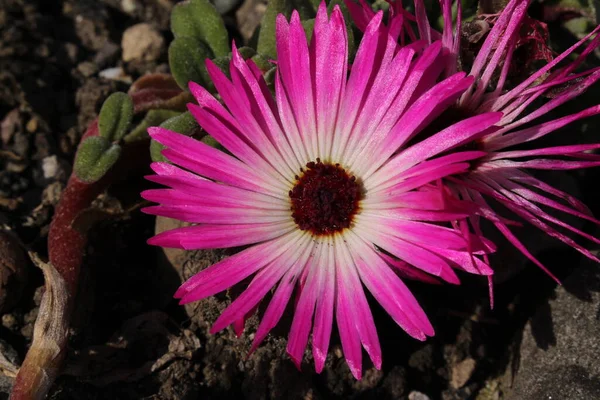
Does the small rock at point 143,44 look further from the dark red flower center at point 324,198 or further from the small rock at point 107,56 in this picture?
the dark red flower center at point 324,198

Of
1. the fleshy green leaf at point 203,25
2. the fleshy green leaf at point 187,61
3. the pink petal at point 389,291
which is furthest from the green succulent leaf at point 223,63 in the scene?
the pink petal at point 389,291

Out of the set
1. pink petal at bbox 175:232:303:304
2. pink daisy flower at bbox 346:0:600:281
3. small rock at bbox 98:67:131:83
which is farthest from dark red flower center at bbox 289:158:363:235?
small rock at bbox 98:67:131:83

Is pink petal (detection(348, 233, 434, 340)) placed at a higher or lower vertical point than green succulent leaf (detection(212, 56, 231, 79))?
lower

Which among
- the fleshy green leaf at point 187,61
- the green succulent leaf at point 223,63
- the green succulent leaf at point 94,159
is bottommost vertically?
the green succulent leaf at point 94,159

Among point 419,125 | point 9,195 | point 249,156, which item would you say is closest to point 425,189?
point 419,125

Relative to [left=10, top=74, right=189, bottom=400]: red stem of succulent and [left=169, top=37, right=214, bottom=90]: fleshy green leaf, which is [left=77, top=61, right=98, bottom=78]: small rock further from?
[left=169, top=37, right=214, bottom=90]: fleshy green leaf

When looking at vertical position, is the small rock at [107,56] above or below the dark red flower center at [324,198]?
above
